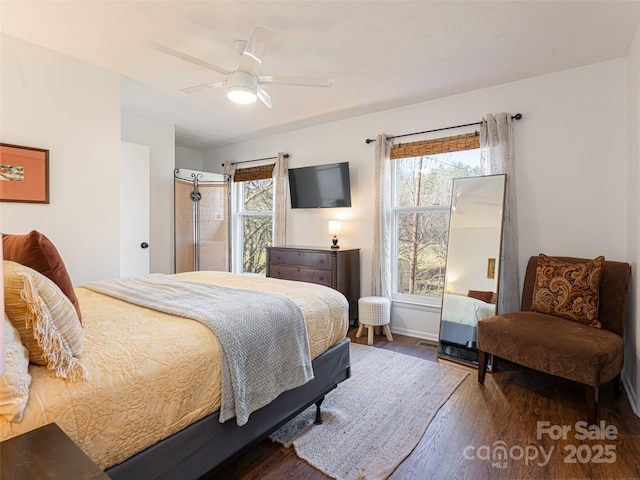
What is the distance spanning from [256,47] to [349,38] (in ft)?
2.34

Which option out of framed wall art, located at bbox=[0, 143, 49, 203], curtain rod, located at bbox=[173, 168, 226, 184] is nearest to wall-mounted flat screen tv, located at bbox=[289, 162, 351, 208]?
curtain rod, located at bbox=[173, 168, 226, 184]

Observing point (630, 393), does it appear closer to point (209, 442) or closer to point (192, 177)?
point (209, 442)

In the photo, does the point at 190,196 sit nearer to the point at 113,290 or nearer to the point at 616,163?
the point at 113,290

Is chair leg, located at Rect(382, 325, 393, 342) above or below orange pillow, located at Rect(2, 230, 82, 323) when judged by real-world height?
below

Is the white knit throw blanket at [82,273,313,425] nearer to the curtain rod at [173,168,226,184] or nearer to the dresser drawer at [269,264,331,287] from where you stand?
the dresser drawer at [269,264,331,287]

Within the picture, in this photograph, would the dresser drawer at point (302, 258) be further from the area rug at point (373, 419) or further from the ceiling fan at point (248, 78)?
the ceiling fan at point (248, 78)

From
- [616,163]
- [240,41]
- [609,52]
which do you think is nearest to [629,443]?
[616,163]

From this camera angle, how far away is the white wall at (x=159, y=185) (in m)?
4.23

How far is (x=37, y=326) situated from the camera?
1017 mm

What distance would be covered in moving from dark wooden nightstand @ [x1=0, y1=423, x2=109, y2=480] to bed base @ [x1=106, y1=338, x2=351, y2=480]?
32 cm

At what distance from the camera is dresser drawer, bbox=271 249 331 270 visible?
12.6 feet

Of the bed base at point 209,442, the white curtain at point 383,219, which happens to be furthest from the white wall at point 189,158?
the bed base at point 209,442

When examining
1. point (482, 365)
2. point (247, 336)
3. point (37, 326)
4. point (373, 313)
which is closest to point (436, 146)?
point (373, 313)

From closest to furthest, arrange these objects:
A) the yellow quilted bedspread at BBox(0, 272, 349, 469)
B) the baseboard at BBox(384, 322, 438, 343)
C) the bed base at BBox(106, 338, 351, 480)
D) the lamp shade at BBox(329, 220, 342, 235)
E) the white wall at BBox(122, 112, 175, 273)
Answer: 1. the yellow quilted bedspread at BBox(0, 272, 349, 469)
2. the bed base at BBox(106, 338, 351, 480)
3. the baseboard at BBox(384, 322, 438, 343)
4. the lamp shade at BBox(329, 220, 342, 235)
5. the white wall at BBox(122, 112, 175, 273)
